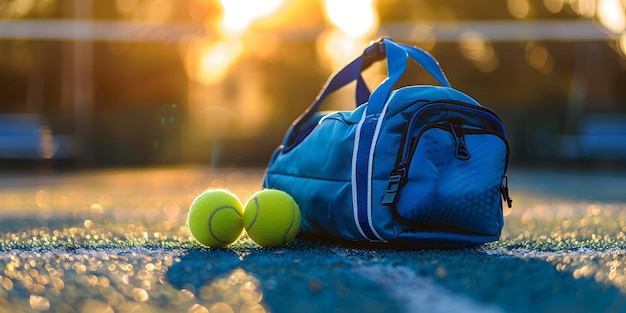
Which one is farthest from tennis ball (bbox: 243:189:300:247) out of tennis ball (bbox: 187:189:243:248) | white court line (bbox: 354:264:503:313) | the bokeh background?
the bokeh background

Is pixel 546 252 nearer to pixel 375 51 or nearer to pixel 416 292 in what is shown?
pixel 416 292

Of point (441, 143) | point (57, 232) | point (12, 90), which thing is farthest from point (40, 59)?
point (441, 143)

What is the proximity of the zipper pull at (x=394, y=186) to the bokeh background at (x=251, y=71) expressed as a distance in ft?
30.7

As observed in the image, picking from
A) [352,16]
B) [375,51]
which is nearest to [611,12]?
[352,16]

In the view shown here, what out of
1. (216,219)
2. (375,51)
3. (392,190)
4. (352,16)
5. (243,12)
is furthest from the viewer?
(243,12)

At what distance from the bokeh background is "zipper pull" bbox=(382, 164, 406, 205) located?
9361mm

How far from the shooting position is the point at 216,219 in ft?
7.41

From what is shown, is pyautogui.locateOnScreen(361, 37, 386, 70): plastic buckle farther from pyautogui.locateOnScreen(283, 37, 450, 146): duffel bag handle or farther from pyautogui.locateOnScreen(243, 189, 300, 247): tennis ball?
pyautogui.locateOnScreen(243, 189, 300, 247): tennis ball

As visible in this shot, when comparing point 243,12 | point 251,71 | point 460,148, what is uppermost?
point 243,12

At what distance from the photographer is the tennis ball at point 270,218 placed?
2262 mm

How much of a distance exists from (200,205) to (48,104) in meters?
14.5

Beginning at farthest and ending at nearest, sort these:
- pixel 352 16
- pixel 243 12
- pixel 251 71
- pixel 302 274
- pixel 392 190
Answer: pixel 251 71
pixel 243 12
pixel 352 16
pixel 392 190
pixel 302 274

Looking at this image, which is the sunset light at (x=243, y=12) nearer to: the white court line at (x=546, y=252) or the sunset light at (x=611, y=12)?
the sunset light at (x=611, y=12)

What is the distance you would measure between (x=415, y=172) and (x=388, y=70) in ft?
1.42
